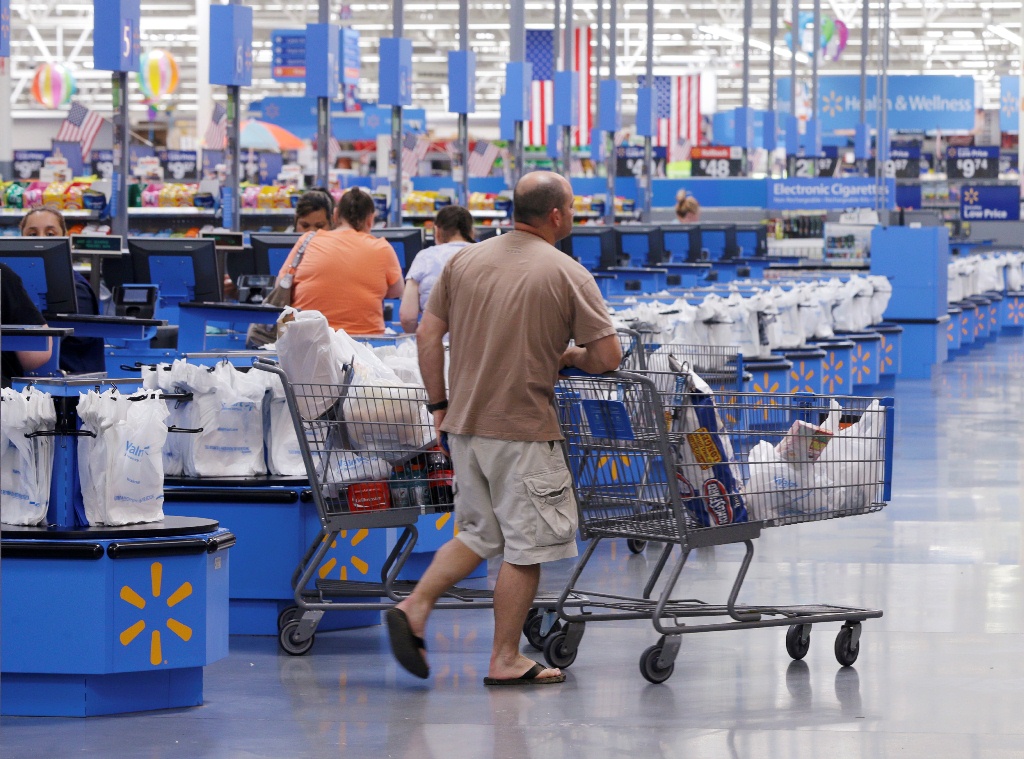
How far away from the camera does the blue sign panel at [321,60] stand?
13.5 metres

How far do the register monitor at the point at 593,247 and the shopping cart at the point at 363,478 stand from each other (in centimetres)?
1114

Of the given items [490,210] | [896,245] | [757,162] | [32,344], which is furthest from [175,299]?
[757,162]

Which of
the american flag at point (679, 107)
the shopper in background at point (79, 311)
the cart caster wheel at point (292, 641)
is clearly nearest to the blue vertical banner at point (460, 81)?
the shopper in background at point (79, 311)

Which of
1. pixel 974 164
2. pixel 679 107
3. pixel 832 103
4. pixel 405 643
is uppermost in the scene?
pixel 832 103

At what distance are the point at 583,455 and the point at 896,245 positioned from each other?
430 inches

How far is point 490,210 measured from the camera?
19984mm

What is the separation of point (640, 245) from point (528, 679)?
1322cm

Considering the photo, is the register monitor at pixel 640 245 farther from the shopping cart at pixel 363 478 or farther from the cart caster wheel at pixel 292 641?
the cart caster wheel at pixel 292 641

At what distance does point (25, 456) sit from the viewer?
4266mm

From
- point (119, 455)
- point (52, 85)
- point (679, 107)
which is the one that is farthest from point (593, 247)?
point (52, 85)

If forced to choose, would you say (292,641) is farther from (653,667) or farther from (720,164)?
(720,164)

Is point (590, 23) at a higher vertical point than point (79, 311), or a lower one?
higher

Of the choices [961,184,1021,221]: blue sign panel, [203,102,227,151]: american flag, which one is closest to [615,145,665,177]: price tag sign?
[961,184,1021,221]: blue sign panel

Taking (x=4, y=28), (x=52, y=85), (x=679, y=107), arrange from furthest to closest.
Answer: (x=679, y=107), (x=52, y=85), (x=4, y=28)
